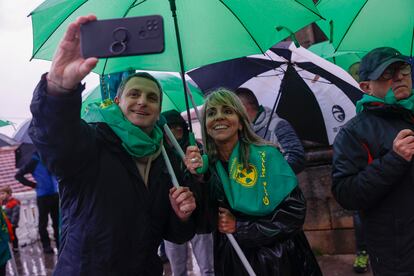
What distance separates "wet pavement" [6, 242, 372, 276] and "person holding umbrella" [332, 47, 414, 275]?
2.32 metres

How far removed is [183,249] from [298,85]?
190 centimetres

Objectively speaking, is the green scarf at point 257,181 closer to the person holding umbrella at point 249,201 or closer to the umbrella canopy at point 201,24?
the person holding umbrella at point 249,201

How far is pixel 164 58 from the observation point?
2559 millimetres

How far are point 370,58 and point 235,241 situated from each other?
4.41 feet

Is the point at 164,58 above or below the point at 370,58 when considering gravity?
above

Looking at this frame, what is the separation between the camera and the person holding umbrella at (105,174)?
1.48 metres

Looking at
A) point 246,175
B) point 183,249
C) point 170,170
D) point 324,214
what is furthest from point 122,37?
point 324,214

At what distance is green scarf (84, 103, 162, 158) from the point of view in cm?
181

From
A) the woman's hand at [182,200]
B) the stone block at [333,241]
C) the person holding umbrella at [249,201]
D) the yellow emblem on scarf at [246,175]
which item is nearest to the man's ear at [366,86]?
the person holding umbrella at [249,201]

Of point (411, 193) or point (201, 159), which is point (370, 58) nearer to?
point (411, 193)

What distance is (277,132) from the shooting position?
3467 mm

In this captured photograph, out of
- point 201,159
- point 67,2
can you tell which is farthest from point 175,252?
point 67,2

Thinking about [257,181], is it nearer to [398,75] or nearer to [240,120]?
[240,120]

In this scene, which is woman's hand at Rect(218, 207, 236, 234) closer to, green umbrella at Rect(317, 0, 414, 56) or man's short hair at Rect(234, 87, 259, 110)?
man's short hair at Rect(234, 87, 259, 110)
